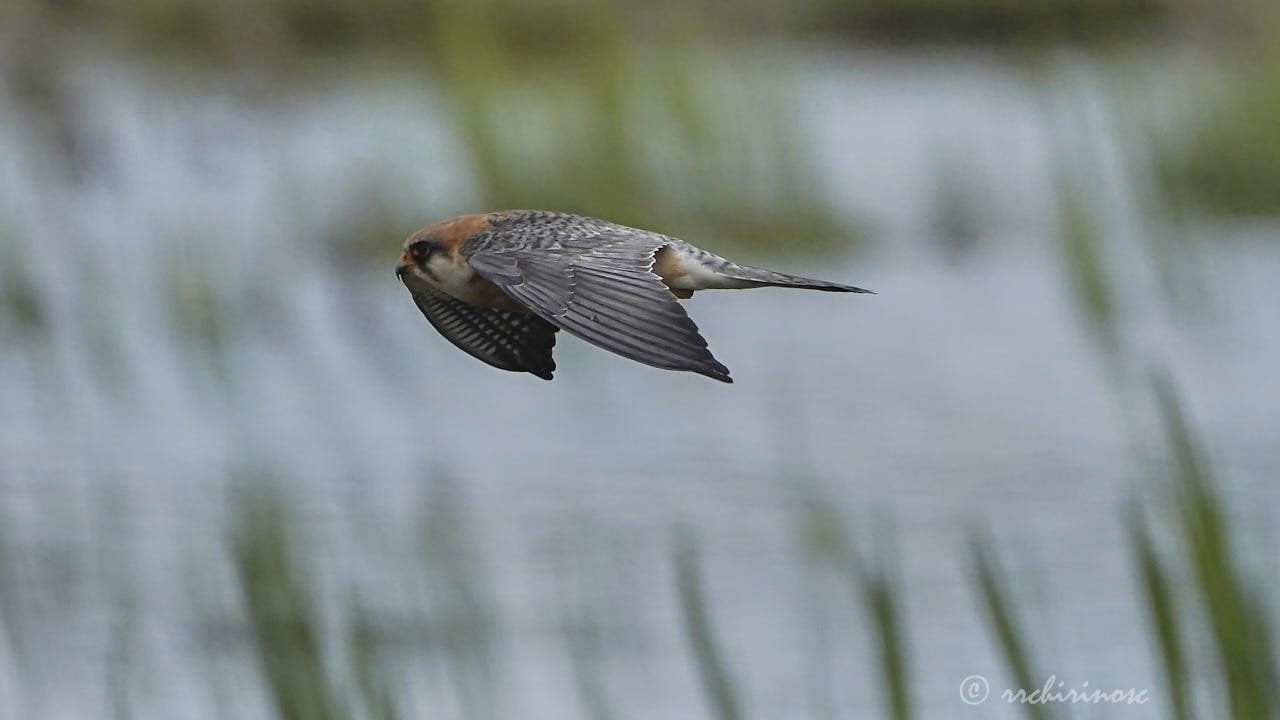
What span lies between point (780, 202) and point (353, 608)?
196 inches

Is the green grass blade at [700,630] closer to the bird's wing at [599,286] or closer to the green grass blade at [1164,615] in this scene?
the bird's wing at [599,286]

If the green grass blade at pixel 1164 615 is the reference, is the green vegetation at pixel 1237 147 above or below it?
below

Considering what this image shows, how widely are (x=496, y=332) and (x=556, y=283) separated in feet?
1.11

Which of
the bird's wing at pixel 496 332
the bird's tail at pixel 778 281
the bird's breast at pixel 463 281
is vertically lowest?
the bird's wing at pixel 496 332

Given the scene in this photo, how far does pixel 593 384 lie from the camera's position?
7.64m

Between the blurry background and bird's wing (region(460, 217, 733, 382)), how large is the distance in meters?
0.55

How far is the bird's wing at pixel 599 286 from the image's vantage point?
2.33 m

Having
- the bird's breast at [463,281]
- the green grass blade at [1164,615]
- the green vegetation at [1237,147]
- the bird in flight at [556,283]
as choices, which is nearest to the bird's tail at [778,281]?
the bird in flight at [556,283]

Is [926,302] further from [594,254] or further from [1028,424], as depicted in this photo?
[594,254]

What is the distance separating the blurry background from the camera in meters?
4.56

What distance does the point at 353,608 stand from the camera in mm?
3289

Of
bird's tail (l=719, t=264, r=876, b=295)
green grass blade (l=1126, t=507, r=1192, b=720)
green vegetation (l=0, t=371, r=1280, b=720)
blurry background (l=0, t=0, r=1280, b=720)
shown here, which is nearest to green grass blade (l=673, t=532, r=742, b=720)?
green vegetation (l=0, t=371, r=1280, b=720)

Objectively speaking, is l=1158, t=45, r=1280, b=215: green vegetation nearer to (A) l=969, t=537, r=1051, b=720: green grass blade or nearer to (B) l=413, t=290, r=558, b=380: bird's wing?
(B) l=413, t=290, r=558, b=380: bird's wing

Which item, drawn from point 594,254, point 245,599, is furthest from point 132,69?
point 594,254
